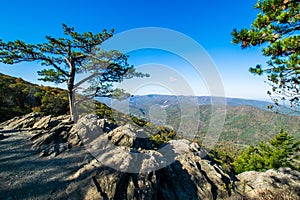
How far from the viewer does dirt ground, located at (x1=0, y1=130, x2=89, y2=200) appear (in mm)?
4270

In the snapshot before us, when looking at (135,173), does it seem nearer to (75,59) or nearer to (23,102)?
(75,59)

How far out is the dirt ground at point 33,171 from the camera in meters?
4.27

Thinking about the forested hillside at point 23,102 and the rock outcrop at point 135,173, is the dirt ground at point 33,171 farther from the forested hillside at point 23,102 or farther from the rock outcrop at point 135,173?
the forested hillside at point 23,102

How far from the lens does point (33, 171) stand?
17.3 ft

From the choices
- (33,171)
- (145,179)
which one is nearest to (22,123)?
(33,171)

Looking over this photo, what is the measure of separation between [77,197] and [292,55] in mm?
7936

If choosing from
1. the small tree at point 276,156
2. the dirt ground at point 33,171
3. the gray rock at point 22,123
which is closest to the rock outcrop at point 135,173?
the gray rock at point 22,123

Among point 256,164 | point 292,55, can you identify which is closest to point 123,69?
point 292,55

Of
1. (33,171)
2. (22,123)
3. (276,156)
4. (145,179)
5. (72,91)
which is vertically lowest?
(276,156)

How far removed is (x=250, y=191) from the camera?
8.14 metres

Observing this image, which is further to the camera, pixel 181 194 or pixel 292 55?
pixel 181 194

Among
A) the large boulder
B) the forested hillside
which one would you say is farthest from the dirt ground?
the forested hillside

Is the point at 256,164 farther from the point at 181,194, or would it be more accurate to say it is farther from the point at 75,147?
the point at 75,147

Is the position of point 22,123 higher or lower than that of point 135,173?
higher
